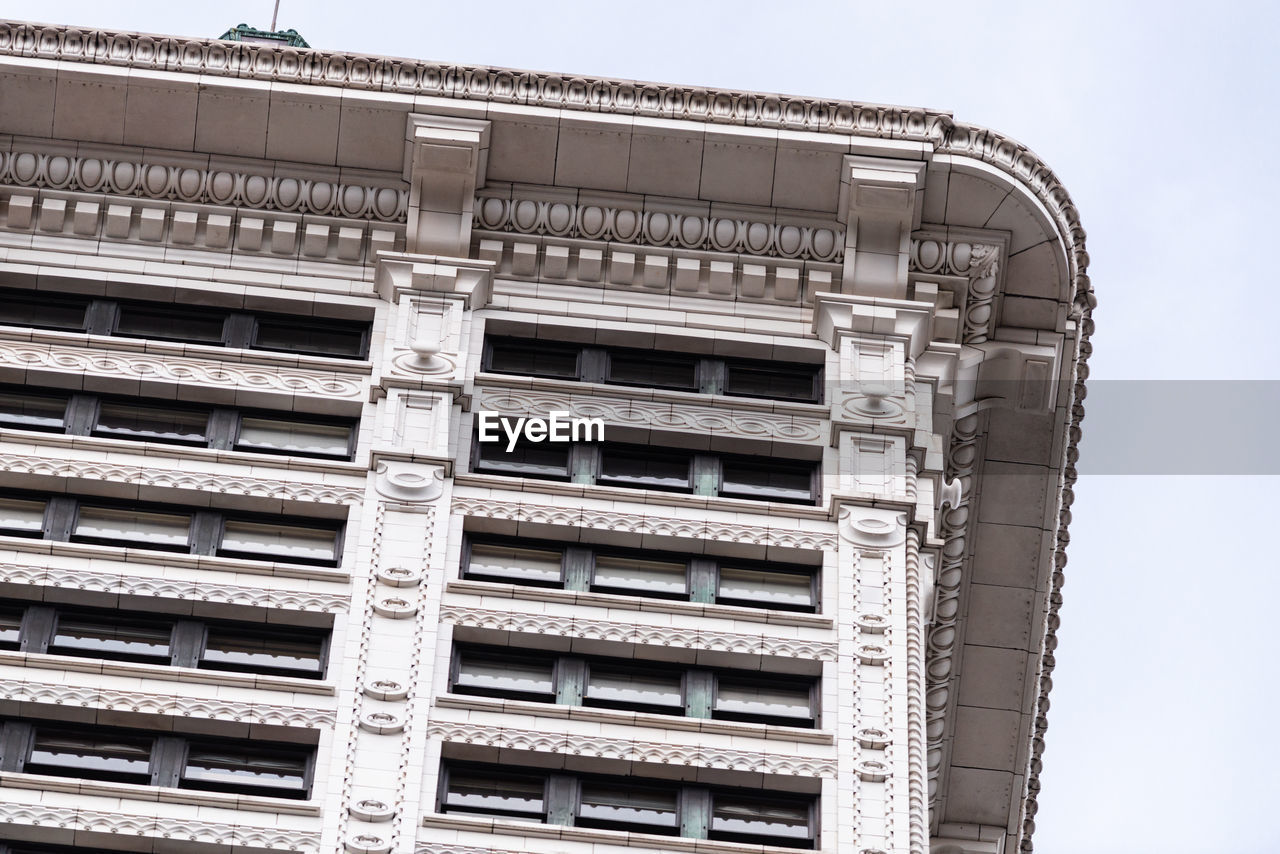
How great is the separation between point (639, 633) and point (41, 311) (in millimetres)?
11122

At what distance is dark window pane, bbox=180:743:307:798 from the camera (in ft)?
113

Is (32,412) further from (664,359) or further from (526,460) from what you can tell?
(664,359)

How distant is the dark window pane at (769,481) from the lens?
39.2m

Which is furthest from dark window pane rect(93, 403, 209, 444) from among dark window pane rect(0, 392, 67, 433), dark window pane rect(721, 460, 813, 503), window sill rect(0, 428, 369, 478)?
Result: dark window pane rect(721, 460, 813, 503)

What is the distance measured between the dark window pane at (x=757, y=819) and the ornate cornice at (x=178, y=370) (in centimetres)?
875

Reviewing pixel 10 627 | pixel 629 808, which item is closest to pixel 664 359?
pixel 629 808

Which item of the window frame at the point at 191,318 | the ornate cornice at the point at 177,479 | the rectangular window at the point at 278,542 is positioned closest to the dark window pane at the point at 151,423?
the ornate cornice at the point at 177,479

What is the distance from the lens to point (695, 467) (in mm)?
39344

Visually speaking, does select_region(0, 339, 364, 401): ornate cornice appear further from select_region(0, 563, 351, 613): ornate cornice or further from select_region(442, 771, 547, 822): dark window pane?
select_region(442, 771, 547, 822): dark window pane

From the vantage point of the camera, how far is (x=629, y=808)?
35031 millimetres

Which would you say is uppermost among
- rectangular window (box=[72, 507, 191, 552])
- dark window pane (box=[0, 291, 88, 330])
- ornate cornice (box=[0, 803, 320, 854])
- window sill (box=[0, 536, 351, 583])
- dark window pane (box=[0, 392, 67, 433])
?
dark window pane (box=[0, 291, 88, 330])

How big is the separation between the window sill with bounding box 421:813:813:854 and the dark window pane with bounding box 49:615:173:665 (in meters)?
4.95

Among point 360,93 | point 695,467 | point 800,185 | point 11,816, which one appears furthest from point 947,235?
point 11,816

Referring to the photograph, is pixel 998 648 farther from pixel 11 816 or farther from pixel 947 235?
pixel 11 816
